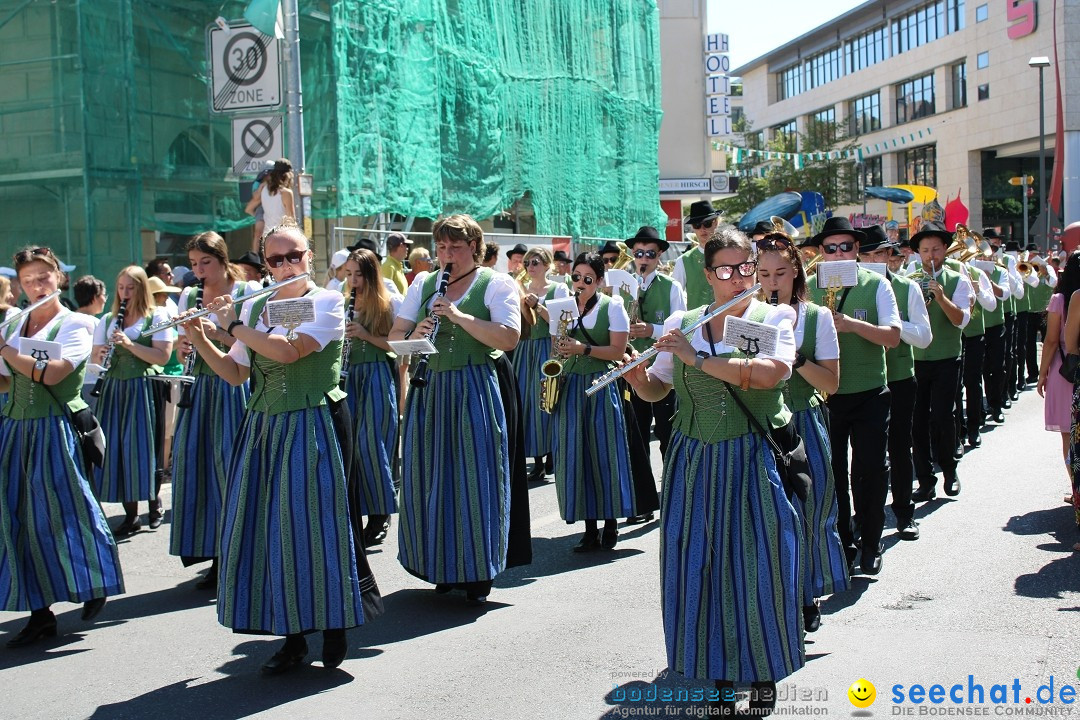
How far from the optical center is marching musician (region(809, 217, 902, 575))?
21.1 feet

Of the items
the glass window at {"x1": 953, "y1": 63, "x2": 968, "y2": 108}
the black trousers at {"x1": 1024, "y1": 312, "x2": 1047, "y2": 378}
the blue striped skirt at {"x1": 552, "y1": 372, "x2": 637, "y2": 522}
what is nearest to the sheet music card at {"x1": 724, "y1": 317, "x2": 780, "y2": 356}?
the blue striped skirt at {"x1": 552, "y1": 372, "x2": 637, "y2": 522}

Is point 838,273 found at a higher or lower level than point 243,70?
lower

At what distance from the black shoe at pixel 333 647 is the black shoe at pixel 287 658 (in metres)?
0.10

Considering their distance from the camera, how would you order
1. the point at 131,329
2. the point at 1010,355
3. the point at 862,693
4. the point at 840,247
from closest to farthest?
the point at 862,693 < the point at 840,247 < the point at 131,329 < the point at 1010,355

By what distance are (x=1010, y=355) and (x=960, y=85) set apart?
4715 centimetres

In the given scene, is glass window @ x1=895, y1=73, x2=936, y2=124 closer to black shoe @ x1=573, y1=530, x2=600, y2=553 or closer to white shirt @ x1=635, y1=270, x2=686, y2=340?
white shirt @ x1=635, y1=270, x2=686, y2=340

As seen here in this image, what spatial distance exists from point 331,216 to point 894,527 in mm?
9645

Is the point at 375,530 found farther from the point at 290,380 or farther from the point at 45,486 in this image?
the point at 290,380

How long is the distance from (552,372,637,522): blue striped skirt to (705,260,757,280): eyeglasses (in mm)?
3129

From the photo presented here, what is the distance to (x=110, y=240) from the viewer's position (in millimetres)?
13578

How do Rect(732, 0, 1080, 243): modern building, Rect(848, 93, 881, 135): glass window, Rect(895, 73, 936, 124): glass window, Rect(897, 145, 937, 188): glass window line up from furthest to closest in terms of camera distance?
Rect(848, 93, 881, 135): glass window → Rect(897, 145, 937, 188): glass window → Rect(895, 73, 936, 124): glass window → Rect(732, 0, 1080, 243): modern building

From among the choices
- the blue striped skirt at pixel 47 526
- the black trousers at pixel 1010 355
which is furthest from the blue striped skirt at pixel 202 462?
the black trousers at pixel 1010 355

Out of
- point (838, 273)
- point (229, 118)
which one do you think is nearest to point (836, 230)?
point (838, 273)

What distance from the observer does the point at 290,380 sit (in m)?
5.05
